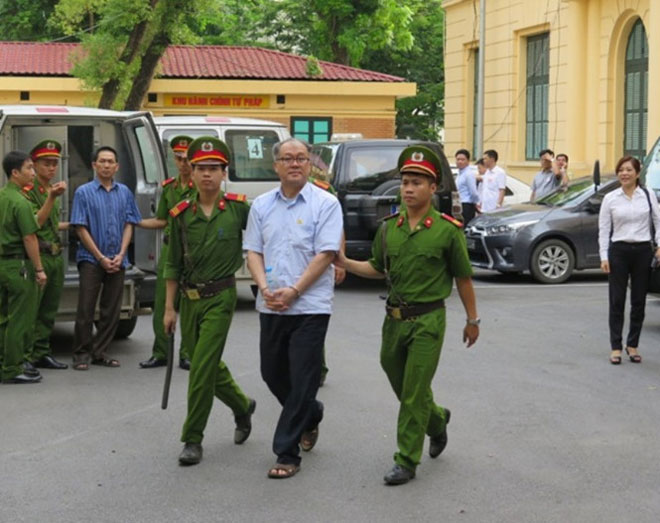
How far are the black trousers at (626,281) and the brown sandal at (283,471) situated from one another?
4748 mm

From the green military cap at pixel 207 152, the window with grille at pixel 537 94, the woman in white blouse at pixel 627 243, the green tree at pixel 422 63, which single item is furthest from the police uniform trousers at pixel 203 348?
the green tree at pixel 422 63

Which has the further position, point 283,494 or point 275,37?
point 275,37

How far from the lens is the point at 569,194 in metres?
18.5

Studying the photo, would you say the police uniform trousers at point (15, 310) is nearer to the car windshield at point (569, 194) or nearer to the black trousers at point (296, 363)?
the black trousers at point (296, 363)

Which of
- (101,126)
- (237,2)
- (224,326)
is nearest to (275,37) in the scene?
(237,2)

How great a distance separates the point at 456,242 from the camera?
23.2 ft

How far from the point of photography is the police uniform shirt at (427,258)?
277 inches

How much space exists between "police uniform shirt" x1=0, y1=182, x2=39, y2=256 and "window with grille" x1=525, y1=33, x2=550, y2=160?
70.3ft

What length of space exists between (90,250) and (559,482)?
16.5ft

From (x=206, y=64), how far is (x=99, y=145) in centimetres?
2756

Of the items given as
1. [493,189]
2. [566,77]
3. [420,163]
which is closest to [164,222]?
[420,163]

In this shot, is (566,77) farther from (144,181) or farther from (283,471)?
(283,471)

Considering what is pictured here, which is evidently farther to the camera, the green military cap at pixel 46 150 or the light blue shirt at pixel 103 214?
the light blue shirt at pixel 103 214

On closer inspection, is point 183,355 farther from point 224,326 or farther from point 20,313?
point 224,326
